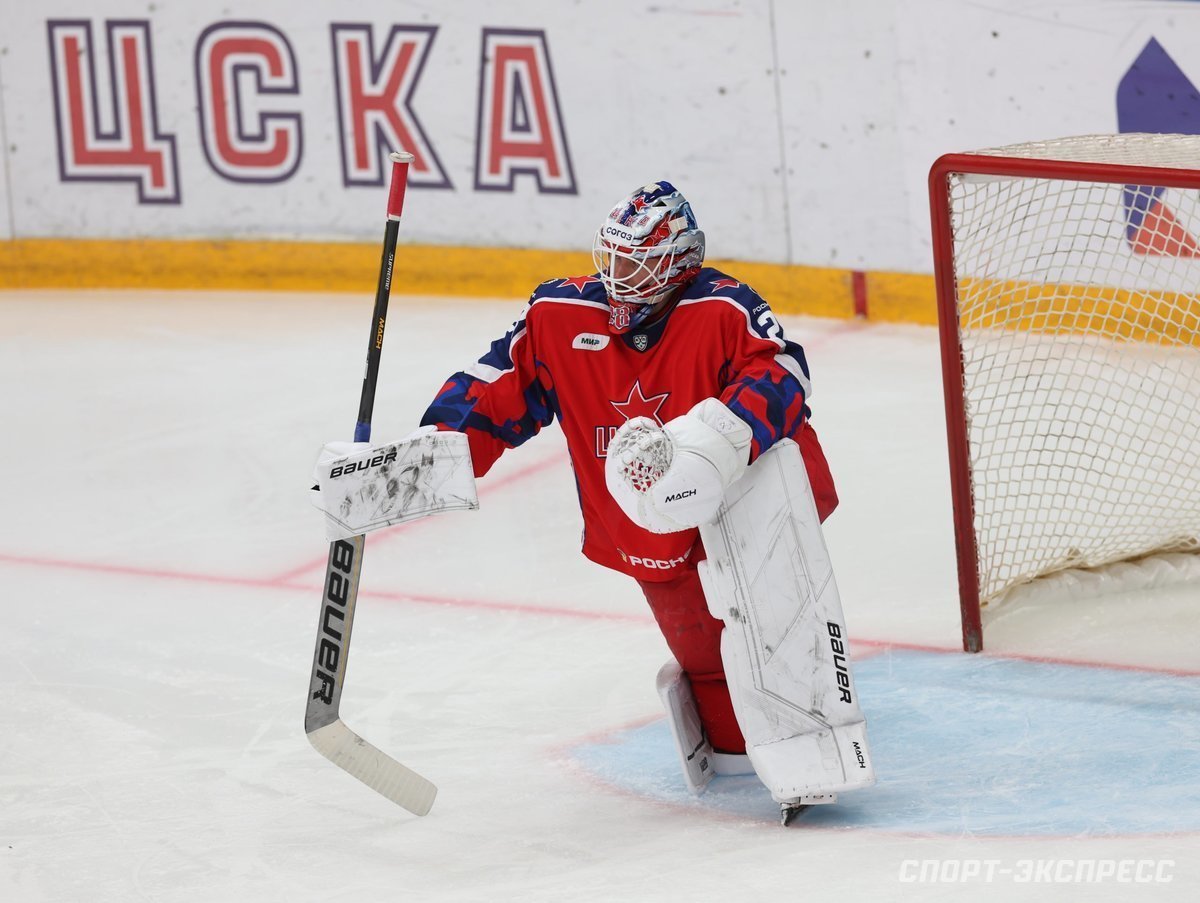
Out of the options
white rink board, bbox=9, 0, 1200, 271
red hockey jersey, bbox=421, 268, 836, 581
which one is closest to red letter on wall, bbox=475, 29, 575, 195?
white rink board, bbox=9, 0, 1200, 271

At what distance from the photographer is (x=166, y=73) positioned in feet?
22.6

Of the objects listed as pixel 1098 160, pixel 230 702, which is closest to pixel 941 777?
pixel 1098 160

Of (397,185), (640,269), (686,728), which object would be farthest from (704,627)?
(397,185)

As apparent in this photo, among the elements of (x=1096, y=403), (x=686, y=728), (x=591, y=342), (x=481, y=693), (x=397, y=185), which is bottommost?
(x=481, y=693)

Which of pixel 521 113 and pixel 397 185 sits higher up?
pixel 397 185

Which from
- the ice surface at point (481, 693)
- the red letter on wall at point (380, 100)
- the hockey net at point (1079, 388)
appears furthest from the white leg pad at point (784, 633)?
the red letter on wall at point (380, 100)

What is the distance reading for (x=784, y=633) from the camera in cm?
285

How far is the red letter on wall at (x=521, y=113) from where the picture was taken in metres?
6.41

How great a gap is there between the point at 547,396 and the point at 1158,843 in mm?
1131

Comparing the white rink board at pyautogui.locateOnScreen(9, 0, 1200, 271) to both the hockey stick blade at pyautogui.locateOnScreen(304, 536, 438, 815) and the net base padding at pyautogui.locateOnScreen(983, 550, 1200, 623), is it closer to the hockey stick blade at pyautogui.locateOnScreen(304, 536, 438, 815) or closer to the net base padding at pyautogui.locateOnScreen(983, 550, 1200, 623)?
the net base padding at pyautogui.locateOnScreen(983, 550, 1200, 623)

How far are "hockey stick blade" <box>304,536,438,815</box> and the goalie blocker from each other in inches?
22.2

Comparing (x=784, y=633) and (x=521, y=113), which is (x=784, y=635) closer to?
(x=784, y=633)

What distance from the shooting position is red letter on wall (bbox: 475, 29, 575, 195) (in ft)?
21.0

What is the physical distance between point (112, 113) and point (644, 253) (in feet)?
15.0
